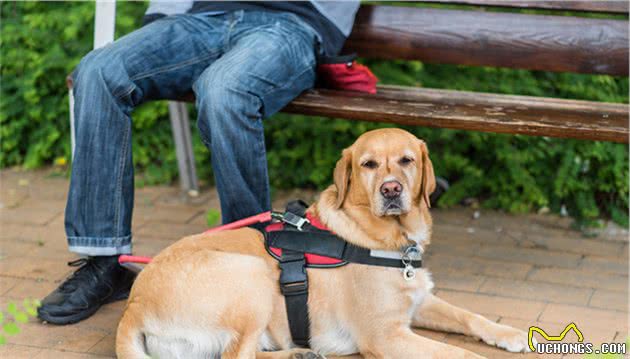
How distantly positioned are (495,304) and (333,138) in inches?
73.6

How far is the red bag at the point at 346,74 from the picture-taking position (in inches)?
175

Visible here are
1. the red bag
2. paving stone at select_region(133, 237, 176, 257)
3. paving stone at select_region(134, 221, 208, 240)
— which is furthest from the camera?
paving stone at select_region(134, 221, 208, 240)

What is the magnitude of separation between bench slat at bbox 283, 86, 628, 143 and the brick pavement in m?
0.76

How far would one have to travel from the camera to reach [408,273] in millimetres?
3561

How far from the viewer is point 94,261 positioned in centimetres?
416

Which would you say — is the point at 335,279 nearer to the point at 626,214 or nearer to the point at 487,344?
the point at 487,344

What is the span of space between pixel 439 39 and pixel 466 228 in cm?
106

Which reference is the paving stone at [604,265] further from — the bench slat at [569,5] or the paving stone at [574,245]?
the bench slat at [569,5]

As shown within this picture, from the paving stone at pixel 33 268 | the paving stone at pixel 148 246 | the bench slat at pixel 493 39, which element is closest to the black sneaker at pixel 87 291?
the paving stone at pixel 33 268

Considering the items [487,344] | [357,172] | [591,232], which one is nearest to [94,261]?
[357,172]

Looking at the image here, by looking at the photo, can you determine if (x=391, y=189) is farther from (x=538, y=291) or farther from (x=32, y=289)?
(x=32, y=289)

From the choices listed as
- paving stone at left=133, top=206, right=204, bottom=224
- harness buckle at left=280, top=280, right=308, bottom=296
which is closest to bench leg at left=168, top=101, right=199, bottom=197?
Result: paving stone at left=133, top=206, right=204, bottom=224

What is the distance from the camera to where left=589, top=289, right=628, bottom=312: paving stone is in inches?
161

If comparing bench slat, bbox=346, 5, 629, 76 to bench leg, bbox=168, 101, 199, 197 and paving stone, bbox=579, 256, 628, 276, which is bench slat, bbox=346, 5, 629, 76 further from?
bench leg, bbox=168, 101, 199, 197
